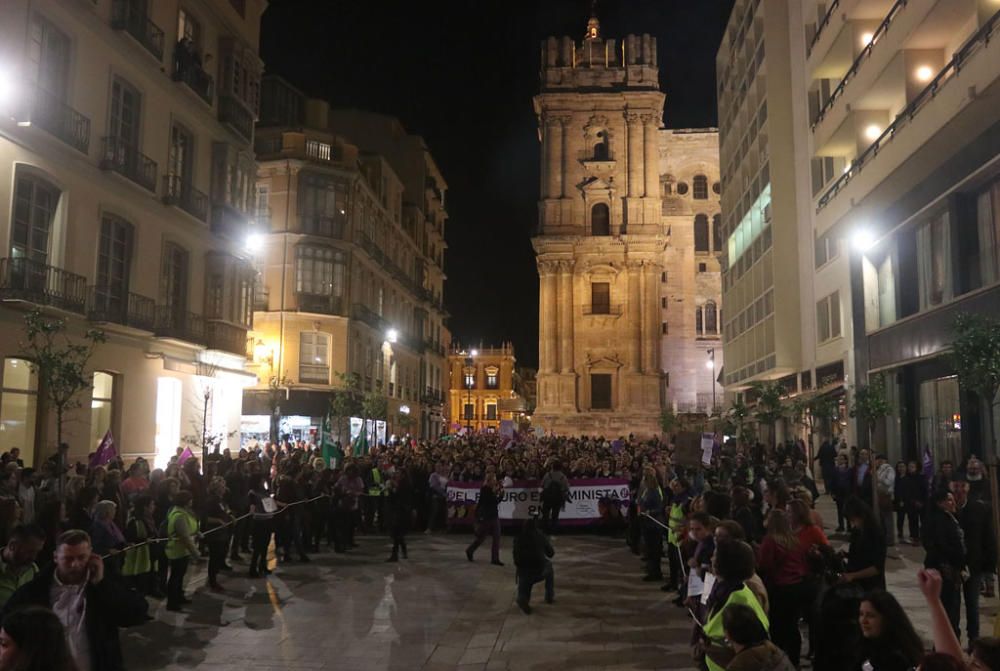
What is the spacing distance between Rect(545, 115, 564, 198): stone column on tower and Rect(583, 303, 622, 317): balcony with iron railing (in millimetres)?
9407

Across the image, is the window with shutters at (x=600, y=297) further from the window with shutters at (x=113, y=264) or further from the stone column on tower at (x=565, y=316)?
the window with shutters at (x=113, y=264)

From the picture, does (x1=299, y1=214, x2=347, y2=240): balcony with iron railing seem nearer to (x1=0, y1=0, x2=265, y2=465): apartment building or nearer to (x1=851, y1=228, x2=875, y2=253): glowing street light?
(x1=0, y1=0, x2=265, y2=465): apartment building

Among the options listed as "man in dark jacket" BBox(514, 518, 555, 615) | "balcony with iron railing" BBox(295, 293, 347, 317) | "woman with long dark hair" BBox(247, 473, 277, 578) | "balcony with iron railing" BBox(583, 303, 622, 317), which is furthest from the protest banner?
"balcony with iron railing" BBox(583, 303, 622, 317)

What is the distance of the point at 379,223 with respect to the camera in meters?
47.8

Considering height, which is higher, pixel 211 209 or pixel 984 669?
pixel 211 209

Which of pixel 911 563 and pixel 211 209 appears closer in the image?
pixel 911 563

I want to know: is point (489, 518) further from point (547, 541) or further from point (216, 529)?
point (216, 529)

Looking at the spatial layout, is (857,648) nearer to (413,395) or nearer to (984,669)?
(984,669)

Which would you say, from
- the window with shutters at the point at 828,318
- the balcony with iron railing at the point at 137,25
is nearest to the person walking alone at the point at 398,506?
the balcony with iron railing at the point at 137,25

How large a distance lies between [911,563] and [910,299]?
10.4 metres

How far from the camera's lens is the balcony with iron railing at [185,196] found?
74.4 ft

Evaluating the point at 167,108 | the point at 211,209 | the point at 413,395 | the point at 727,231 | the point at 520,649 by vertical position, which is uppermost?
the point at 727,231

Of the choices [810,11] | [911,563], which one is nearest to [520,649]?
[911,563]

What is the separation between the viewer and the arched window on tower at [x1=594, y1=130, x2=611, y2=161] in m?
64.9
